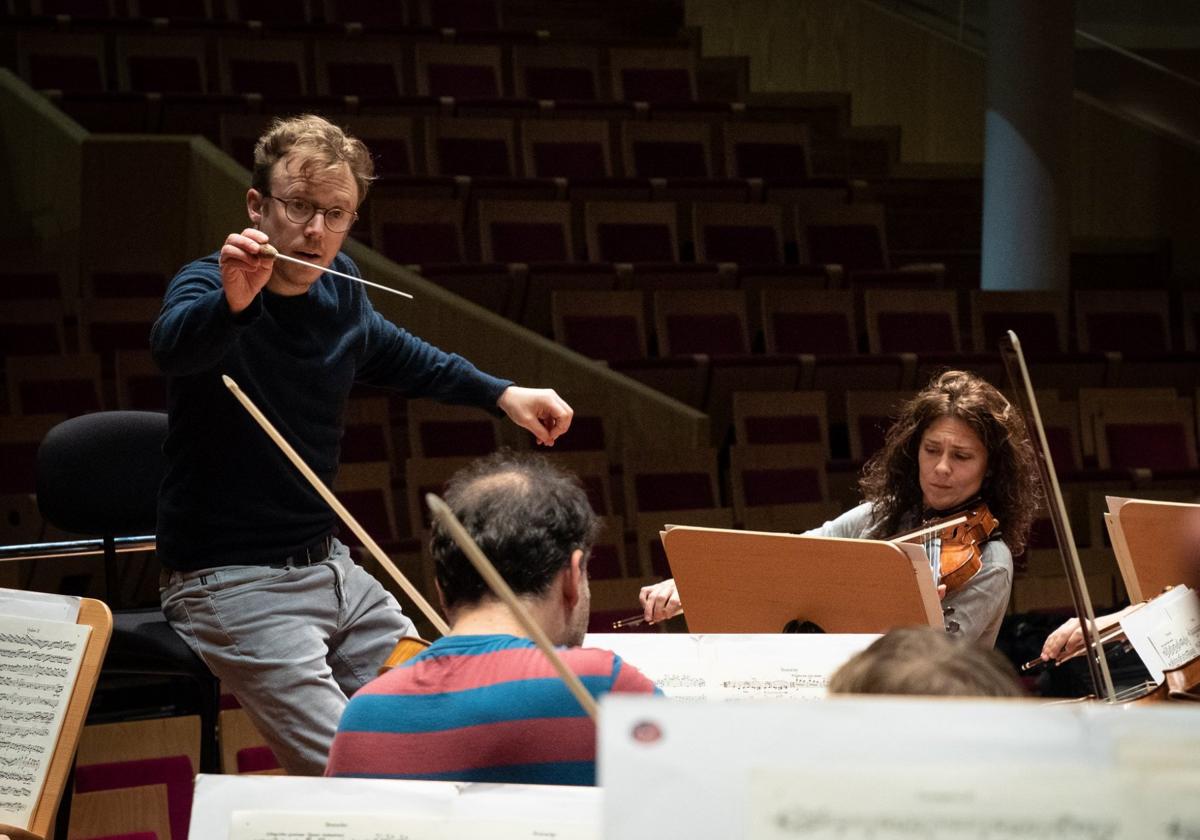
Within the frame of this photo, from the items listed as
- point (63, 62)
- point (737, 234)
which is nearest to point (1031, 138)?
point (737, 234)

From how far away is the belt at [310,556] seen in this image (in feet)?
5.08

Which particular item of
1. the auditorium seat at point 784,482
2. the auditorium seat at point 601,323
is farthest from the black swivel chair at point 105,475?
the auditorium seat at point 601,323

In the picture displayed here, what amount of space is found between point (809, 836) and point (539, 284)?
3672mm

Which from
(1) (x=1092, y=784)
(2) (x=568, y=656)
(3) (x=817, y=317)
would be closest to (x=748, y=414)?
(3) (x=817, y=317)

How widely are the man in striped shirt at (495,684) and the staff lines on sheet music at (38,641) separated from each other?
1.25ft

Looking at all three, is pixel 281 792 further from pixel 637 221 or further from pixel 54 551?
pixel 637 221

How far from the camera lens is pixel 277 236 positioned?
1.48 metres

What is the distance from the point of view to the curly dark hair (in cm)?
188

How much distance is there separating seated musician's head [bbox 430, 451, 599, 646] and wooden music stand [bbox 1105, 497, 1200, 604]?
74 cm

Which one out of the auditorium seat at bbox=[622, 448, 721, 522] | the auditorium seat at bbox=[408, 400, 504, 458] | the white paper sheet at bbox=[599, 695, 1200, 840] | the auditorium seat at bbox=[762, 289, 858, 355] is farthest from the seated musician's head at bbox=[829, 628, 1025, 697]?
the auditorium seat at bbox=[762, 289, 858, 355]

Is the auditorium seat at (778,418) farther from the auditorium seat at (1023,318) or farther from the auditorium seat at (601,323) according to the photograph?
the auditorium seat at (1023,318)

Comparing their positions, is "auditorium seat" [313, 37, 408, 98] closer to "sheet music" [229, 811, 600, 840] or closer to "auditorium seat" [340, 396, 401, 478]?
"auditorium seat" [340, 396, 401, 478]

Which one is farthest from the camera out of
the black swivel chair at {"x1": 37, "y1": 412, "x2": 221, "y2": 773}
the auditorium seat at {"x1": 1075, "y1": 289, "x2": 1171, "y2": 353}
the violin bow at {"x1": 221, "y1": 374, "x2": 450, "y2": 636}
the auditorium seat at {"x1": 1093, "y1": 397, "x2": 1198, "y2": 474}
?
the auditorium seat at {"x1": 1075, "y1": 289, "x2": 1171, "y2": 353}

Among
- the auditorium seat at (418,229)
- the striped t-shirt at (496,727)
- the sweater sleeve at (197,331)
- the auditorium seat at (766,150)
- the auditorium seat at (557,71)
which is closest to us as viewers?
the striped t-shirt at (496,727)
